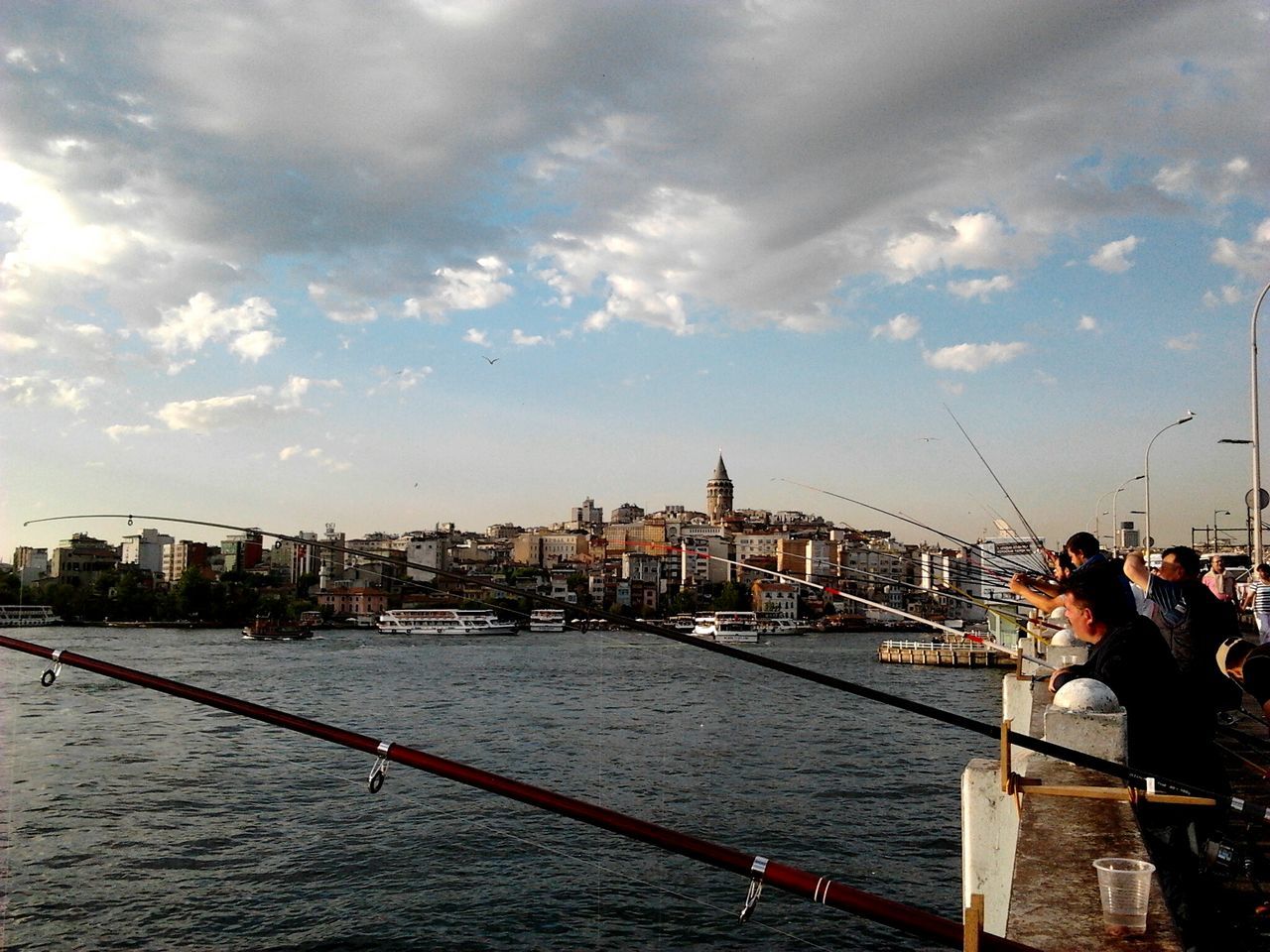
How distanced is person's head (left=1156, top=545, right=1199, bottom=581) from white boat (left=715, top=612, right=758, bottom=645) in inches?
2263

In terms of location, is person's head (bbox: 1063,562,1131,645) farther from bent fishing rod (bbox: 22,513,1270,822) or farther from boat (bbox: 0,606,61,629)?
boat (bbox: 0,606,61,629)

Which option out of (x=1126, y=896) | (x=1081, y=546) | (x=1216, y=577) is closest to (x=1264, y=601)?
(x=1216, y=577)

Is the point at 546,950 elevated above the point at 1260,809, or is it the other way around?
Result: the point at 1260,809

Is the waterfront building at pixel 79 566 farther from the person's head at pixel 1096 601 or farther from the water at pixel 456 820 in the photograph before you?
the person's head at pixel 1096 601

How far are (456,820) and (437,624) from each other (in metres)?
57.9

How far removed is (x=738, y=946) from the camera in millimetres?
9688

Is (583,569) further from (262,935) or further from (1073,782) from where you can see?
(1073,782)

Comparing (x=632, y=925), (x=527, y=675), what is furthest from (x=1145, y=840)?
(x=527, y=675)

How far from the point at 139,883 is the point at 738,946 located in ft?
23.0

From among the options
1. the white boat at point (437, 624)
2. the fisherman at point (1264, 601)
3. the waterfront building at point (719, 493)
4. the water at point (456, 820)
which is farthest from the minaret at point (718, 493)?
the fisherman at point (1264, 601)

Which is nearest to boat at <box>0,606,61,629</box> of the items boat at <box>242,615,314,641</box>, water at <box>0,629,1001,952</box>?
boat at <box>242,615,314,641</box>

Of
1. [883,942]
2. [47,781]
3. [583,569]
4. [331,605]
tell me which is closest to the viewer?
[883,942]

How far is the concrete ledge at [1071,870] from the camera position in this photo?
2078 millimetres

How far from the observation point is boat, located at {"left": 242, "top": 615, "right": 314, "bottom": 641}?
202 feet
